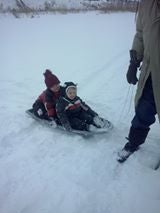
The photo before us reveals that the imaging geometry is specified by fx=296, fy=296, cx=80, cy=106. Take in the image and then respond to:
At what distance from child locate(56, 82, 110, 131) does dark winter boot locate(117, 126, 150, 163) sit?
559 mm

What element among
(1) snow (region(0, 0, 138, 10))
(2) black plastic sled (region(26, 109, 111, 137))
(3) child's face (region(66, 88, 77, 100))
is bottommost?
(1) snow (region(0, 0, 138, 10))

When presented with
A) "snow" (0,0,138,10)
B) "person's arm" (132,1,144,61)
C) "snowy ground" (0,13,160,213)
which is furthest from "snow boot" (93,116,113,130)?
"snow" (0,0,138,10)

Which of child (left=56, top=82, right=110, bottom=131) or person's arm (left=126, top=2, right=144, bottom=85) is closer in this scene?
person's arm (left=126, top=2, right=144, bottom=85)

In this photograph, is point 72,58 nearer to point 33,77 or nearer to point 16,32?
point 33,77

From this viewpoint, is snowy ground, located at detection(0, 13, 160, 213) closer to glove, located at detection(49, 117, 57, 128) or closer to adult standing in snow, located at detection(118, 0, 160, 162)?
glove, located at detection(49, 117, 57, 128)

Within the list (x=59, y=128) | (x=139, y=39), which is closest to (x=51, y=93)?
(x=59, y=128)

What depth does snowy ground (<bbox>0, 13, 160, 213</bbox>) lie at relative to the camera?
267 cm

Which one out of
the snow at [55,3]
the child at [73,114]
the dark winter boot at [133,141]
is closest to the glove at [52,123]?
the child at [73,114]

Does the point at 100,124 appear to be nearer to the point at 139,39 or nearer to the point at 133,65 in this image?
the point at 133,65

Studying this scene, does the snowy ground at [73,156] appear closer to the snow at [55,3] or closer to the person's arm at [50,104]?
the person's arm at [50,104]

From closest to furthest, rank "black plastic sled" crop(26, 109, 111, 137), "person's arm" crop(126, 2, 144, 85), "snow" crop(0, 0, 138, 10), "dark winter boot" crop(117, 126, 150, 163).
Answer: "person's arm" crop(126, 2, 144, 85) < "dark winter boot" crop(117, 126, 150, 163) < "black plastic sled" crop(26, 109, 111, 137) < "snow" crop(0, 0, 138, 10)

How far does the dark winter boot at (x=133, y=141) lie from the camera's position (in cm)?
301

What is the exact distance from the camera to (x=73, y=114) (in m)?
3.74

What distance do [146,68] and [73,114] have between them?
1.35m
